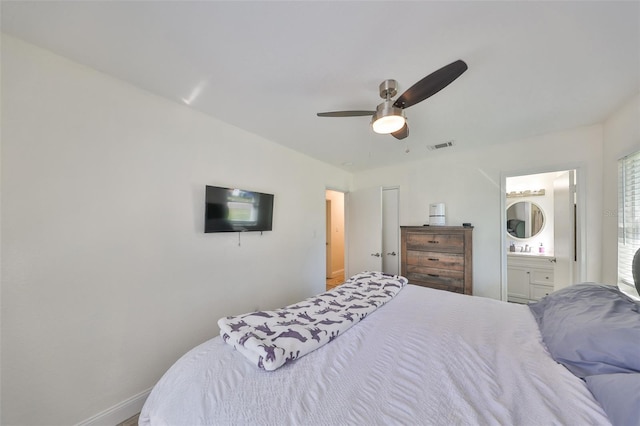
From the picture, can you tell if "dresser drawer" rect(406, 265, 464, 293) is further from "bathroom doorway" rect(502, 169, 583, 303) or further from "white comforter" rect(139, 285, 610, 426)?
"white comforter" rect(139, 285, 610, 426)

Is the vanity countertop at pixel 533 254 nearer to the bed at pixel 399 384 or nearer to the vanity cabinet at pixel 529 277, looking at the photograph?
the vanity cabinet at pixel 529 277

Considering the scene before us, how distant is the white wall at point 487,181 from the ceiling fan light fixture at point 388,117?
6.07 feet

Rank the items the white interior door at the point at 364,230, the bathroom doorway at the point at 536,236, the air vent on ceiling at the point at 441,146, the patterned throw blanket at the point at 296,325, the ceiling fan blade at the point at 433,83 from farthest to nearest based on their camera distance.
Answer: the white interior door at the point at 364,230
the bathroom doorway at the point at 536,236
the air vent on ceiling at the point at 441,146
the ceiling fan blade at the point at 433,83
the patterned throw blanket at the point at 296,325

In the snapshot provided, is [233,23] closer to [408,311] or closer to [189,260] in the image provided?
[189,260]

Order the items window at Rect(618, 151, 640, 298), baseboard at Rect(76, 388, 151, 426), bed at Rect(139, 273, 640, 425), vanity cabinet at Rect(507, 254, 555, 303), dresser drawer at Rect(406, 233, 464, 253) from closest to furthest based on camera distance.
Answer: bed at Rect(139, 273, 640, 425)
baseboard at Rect(76, 388, 151, 426)
window at Rect(618, 151, 640, 298)
dresser drawer at Rect(406, 233, 464, 253)
vanity cabinet at Rect(507, 254, 555, 303)

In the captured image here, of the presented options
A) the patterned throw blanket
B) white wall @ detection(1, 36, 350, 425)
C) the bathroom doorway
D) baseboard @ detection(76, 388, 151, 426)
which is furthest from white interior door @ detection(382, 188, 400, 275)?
baseboard @ detection(76, 388, 151, 426)

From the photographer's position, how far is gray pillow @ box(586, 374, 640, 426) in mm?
644

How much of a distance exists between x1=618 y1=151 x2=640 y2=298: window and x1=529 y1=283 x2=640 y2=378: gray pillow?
796mm

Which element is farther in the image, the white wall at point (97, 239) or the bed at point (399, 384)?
the white wall at point (97, 239)

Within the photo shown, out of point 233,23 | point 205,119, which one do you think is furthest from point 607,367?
point 205,119

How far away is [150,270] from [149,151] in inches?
37.1

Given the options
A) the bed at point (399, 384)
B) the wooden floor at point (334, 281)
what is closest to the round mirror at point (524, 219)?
the bed at point (399, 384)

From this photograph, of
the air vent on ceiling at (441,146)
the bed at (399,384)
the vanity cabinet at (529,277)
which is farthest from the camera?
the vanity cabinet at (529,277)

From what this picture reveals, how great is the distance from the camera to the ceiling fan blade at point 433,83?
1137mm
